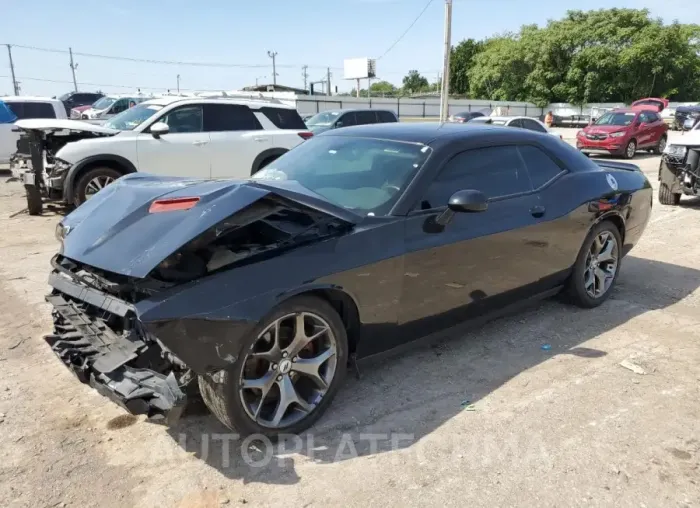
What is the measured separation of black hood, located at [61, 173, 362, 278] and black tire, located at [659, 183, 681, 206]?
8.57 metres

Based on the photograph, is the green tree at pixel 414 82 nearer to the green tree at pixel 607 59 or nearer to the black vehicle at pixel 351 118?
the green tree at pixel 607 59

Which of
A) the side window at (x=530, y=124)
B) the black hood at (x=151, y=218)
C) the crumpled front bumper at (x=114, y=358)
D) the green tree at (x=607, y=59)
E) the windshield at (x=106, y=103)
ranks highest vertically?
the green tree at (x=607, y=59)

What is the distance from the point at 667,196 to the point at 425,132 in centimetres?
767

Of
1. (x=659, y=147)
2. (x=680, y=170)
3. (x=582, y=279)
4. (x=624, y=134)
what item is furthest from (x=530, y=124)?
(x=582, y=279)

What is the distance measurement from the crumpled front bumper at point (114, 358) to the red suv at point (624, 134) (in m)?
19.2

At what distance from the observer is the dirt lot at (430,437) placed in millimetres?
2621

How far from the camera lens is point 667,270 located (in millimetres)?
6246

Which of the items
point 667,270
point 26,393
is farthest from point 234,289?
point 667,270

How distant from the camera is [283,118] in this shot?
33.9 feet

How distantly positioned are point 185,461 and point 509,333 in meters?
2.68

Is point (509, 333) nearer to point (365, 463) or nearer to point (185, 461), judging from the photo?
point (365, 463)

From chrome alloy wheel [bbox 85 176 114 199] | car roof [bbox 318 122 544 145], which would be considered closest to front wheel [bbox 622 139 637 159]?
car roof [bbox 318 122 544 145]

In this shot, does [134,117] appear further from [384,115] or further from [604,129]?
[604,129]

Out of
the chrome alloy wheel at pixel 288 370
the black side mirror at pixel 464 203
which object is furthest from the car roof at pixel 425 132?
the chrome alloy wheel at pixel 288 370
